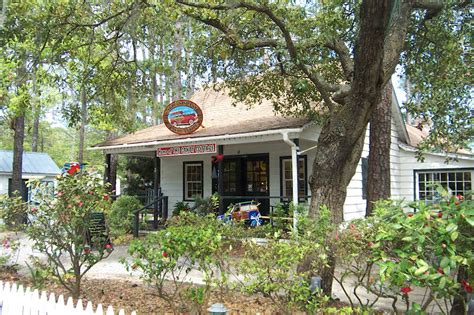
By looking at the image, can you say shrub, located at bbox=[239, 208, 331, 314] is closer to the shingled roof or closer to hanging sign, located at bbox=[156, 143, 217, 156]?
the shingled roof

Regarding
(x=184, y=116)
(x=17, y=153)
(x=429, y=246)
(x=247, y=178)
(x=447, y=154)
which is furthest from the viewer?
(x=17, y=153)

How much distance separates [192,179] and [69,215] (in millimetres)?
10260

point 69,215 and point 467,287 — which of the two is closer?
point 467,287

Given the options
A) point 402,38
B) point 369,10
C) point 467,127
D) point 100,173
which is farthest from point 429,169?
point 100,173

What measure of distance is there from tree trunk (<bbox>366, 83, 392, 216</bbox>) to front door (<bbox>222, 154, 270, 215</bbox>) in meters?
4.63

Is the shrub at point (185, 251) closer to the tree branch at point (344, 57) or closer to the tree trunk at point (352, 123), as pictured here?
the tree trunk at point (352, 123)

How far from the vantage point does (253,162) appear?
14.6 metres

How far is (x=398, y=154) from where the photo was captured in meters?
15.1

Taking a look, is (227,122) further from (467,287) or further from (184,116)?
(467,287)

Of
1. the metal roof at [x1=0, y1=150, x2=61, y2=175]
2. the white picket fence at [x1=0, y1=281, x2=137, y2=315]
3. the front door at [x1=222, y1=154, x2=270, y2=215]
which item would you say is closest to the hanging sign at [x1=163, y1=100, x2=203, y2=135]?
the front door at [x1=222, y1=154, x2=270, y2=215]

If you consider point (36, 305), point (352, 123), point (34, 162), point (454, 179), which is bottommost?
point (36, 305)

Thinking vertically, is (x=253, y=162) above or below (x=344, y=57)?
below

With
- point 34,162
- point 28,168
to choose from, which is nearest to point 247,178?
point 28,168

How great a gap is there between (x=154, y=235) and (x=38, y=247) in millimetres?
2348
